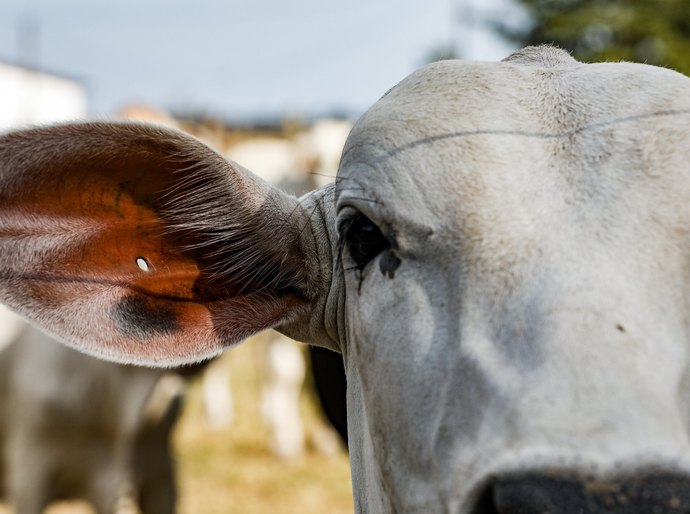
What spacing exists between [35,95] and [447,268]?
131 feet

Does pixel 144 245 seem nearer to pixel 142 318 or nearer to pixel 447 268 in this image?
pixel 142 318

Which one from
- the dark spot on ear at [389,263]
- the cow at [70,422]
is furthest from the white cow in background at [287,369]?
the dark spot on ear at [389,263]

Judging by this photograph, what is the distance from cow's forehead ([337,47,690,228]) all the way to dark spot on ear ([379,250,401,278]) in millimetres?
118

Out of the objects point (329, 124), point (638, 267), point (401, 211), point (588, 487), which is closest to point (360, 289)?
point (401, 211)

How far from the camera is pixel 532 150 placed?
6.90 feet

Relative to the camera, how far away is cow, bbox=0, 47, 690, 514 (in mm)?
1757

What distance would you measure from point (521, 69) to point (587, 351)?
84cm

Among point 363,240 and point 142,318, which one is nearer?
point 363,240

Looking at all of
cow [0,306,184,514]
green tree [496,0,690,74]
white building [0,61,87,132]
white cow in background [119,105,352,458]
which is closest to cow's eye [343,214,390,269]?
cow [0,306,184,514]

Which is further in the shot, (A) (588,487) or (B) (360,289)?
(B) (360,289)

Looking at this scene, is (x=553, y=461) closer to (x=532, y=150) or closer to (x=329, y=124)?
(x=532, y=150)

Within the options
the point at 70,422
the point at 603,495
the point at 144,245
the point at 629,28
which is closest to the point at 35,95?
the point at 629,28

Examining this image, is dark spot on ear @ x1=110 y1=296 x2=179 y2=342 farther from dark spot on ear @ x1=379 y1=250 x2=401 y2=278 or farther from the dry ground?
the dry ground

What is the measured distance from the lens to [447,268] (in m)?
2.10
